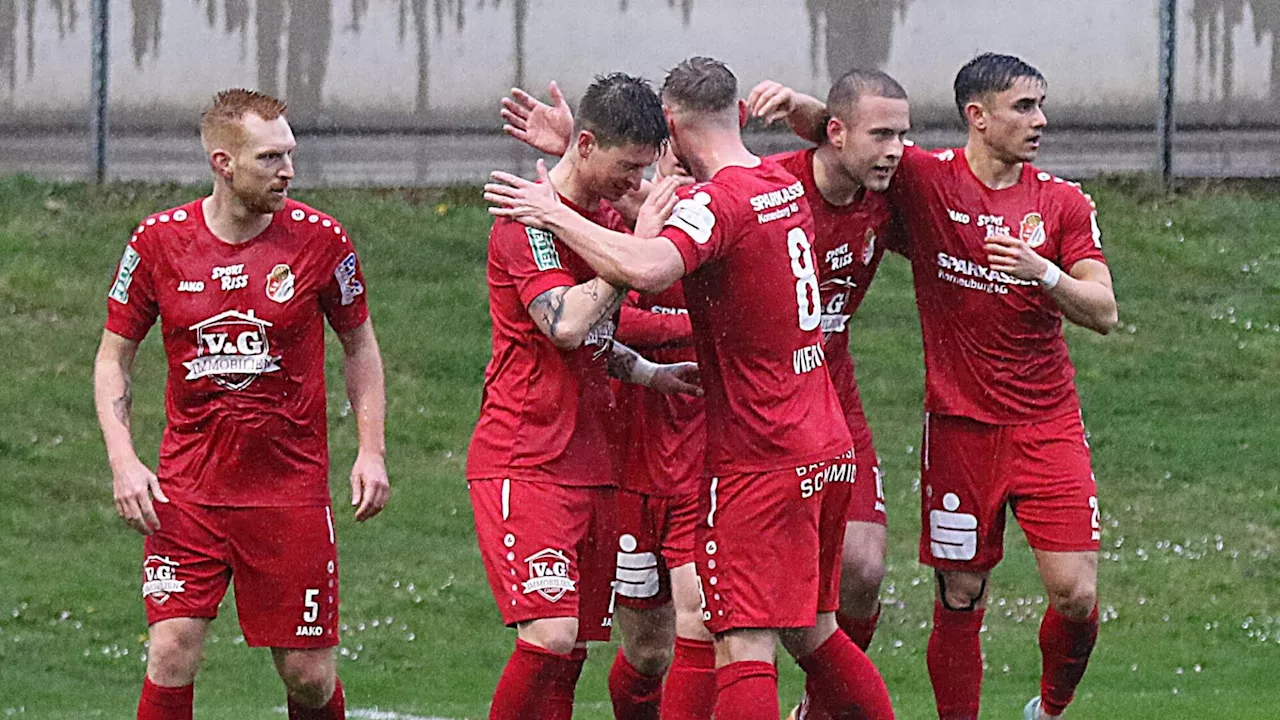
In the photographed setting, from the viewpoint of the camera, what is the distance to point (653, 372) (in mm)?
7867

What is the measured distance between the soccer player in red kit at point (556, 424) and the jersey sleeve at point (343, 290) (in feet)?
2.06

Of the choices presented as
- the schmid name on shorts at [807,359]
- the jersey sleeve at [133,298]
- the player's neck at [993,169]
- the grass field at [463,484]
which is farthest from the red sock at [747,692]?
the grass field at [463,484]

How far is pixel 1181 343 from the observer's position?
683 inches

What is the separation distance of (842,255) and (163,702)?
122 inches

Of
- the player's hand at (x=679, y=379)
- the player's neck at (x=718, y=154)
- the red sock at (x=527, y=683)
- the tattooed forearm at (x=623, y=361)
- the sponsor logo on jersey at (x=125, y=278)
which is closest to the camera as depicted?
the red sock at (x=527, y=683)

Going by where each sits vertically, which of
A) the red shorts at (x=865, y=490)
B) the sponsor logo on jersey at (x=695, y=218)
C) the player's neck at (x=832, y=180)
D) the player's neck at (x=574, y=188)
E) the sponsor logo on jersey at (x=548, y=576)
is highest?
the player's neck at (x=832, y=180)

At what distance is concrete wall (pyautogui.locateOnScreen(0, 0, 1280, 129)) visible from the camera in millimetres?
18500

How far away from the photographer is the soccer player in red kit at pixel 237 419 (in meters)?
7.59

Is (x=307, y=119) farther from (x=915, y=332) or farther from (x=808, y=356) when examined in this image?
(x=808, y=356)

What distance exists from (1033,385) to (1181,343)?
30.2 feet

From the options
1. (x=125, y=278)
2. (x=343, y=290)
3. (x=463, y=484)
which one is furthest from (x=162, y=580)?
(x=463, y=484)

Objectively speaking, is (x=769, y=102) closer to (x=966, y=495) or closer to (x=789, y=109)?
(x=789, y=109)

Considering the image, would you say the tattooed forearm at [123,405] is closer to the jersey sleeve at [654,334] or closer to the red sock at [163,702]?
the red sock at [163,702]

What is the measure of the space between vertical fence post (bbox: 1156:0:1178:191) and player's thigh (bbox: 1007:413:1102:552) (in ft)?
36.1
